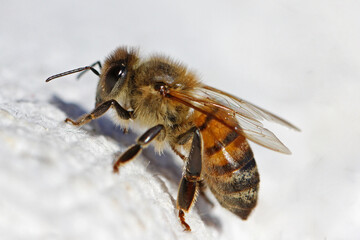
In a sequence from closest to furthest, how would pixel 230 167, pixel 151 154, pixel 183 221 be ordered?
pixel 183 221 → pixel 230 167 → pixel 151 154

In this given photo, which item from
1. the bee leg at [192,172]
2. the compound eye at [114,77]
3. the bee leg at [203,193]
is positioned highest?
the compound eye at [114,77]

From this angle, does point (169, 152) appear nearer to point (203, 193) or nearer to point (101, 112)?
point (203, 193)

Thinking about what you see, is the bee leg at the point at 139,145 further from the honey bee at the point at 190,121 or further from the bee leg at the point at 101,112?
the bee leg at the point at 101,112

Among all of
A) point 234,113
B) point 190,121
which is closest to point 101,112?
point 190,121

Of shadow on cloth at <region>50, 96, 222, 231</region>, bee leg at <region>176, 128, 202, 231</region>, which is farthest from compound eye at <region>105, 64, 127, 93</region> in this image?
bee leg at <region>176, 128, 202, 231</region>

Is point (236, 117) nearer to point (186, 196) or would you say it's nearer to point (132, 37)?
point (186, 196)

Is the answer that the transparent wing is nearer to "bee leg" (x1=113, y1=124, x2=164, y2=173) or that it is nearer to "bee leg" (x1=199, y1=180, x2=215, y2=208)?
"bee leg" (x1=113, y1=124, x2=164, y2=173)

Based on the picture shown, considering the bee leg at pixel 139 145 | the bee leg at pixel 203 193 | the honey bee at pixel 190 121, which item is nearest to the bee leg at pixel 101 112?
the honey bee at pixel 190 121
